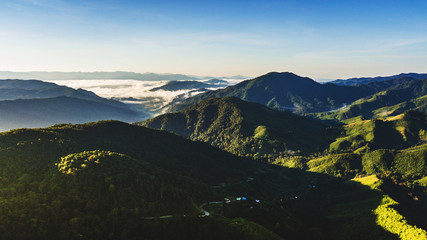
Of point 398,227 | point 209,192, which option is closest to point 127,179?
point 209,192

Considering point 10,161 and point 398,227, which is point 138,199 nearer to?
point 10,161

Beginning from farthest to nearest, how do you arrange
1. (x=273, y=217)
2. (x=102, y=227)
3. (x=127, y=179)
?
(x=273, y=217) < (x=127, y=179) < (x=102, y=227)

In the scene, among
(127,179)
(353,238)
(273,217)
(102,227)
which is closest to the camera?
(102,227)

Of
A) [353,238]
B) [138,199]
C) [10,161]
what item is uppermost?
[10,161]

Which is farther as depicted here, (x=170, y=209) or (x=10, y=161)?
(x=10, y=161)

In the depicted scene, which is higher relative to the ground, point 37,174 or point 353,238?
point 37,174

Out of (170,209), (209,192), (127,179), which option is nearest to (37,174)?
(127,179)

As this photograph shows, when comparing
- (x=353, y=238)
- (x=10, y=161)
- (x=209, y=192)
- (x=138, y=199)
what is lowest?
(x=353, y=238)

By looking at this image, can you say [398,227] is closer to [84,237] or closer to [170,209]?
[170,209]

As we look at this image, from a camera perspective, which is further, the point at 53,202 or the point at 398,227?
the point at 398,227
